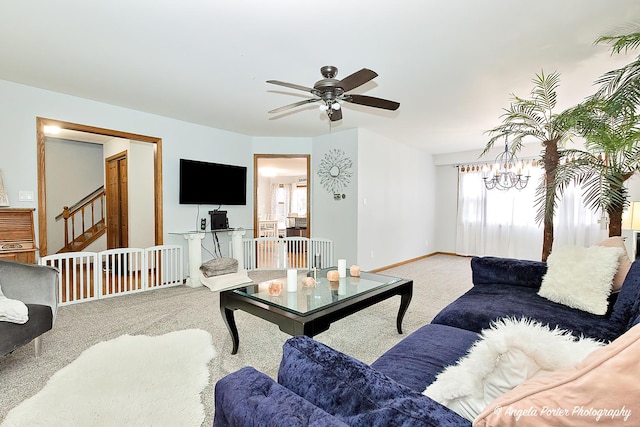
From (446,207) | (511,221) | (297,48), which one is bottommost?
(511,221)

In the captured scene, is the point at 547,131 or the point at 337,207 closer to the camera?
the point at 547,131

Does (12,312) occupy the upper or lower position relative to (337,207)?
lower

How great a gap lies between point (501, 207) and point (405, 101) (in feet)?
13.1

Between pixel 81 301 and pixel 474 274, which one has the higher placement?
pixel 474 274

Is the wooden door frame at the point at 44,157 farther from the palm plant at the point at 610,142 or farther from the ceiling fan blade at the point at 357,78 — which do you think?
the palm plant at the point at 610,142

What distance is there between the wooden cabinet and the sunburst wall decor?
3798 mm

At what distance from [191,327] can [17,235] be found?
2.03 m

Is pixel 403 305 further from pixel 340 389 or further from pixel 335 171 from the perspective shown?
pixel 335 171

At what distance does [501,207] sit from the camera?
250 inches

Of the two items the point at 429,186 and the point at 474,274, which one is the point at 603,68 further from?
the point at 429,186

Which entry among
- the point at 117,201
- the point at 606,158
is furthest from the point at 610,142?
the point at 117,201

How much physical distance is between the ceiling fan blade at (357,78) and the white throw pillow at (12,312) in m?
2.60

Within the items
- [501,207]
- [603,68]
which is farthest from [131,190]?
[501,207]

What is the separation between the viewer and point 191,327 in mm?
2867
